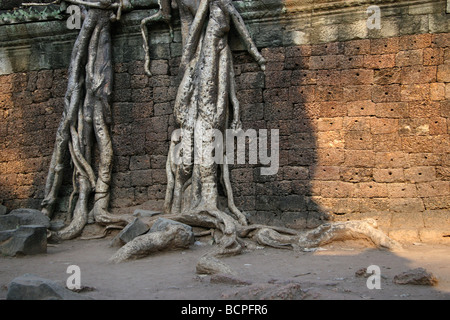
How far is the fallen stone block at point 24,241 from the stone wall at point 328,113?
60.9 inches

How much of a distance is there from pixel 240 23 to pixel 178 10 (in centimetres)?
93

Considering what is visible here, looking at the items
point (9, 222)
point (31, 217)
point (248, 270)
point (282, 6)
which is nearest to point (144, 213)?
point (31, 217)

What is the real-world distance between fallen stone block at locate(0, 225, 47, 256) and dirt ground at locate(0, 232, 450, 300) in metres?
0.09

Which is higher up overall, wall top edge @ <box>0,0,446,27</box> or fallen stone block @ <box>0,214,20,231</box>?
wall top edge @ <box>0,0,446,27</box>

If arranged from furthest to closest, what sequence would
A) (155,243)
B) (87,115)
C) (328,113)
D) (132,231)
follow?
(87,115) → (328,113) → (132,231) → (155,243)

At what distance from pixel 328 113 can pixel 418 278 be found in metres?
3.06

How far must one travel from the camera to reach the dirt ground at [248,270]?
447 cm

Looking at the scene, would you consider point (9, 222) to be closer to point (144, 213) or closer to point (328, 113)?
point (144, 213)

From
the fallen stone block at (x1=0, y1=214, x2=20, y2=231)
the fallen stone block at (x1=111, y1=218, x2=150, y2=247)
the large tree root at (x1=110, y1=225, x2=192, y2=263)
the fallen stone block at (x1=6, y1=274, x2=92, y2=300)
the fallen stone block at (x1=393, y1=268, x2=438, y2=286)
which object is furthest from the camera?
the fallen stone block at (x1=0, y1=214, x2=20, y2=231)

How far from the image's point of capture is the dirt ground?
4469 mm

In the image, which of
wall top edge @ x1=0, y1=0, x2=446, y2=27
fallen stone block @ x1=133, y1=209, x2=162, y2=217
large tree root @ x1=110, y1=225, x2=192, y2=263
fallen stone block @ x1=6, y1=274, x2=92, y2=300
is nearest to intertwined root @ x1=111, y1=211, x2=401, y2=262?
large tree root @ x1=110, y1=225, x2=192, y2=263

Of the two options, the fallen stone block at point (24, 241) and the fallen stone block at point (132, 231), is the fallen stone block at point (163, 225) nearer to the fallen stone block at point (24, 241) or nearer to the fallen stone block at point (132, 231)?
the fallen stone block at point (132, 231)

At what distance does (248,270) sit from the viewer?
548cm

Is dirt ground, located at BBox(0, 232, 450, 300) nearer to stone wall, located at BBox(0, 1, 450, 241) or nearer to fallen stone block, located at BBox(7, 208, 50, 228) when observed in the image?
fallen stone block, located at BBox(7, 208, 50, 228)
